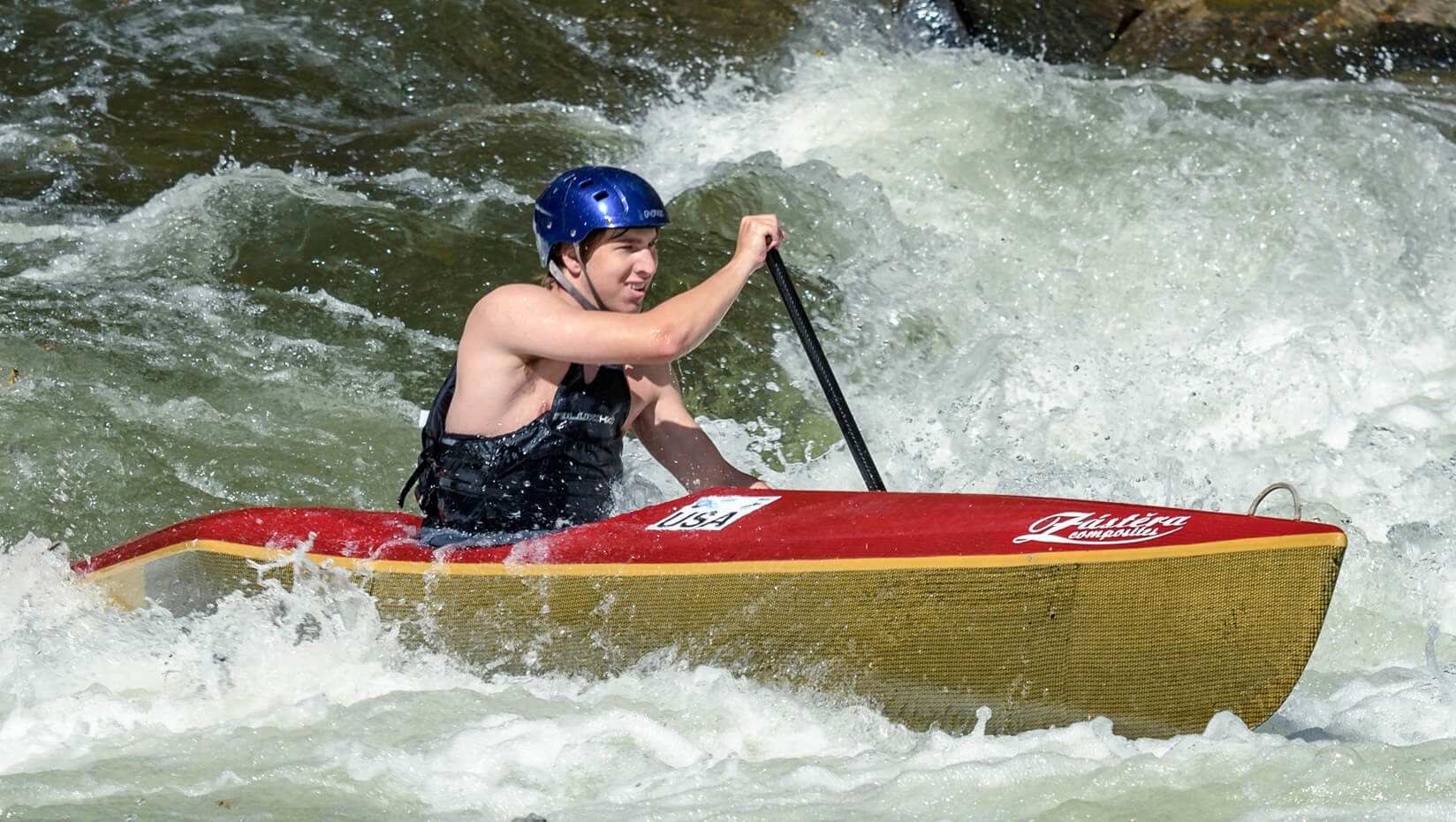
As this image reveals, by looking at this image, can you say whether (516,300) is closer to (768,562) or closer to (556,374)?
(556,374)

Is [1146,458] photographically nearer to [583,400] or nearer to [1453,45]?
[583,400]

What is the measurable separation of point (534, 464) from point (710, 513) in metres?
0.44

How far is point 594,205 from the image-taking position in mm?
3393

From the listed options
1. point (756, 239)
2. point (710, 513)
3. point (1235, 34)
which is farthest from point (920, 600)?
point (1235, 34)

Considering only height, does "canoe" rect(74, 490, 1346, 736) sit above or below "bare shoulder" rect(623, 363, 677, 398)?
below

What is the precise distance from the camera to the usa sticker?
10.8 ft

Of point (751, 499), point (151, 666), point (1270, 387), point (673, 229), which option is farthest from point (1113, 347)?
point (151, 666)

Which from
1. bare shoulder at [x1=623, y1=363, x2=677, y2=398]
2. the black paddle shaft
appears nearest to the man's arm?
bare shoulder at [x1=623, y1=363, x2=677, y2=398]

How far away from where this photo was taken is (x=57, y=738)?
10.4 feet

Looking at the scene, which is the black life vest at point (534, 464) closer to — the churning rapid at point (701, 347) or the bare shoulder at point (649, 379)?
the bare shoulder at point (649, 379)

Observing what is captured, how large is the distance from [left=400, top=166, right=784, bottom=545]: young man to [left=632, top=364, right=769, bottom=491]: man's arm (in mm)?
236

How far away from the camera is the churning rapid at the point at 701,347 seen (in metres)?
3.03

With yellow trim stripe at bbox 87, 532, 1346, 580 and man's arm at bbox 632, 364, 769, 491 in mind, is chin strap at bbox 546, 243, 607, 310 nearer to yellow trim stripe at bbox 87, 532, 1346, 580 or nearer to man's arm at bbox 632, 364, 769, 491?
man's arm at bbox 632, 364, 769, 491

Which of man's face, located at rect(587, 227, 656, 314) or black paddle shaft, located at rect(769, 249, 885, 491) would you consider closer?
man's face, located at rect(587, 227, 656, 314)
